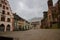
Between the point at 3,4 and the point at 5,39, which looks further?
the point at 3,4

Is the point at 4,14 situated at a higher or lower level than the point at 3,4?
lower

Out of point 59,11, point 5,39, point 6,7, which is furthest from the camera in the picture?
point 6,7

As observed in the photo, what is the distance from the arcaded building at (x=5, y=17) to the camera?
45.1 feet

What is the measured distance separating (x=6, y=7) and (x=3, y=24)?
2.26 metres

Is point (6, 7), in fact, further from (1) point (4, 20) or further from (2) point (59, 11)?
(2) point (59, 11)

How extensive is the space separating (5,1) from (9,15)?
81.7 inches

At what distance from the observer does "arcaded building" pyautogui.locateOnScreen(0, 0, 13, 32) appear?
45.1ft

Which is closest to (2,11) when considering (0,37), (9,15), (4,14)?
(4,14)

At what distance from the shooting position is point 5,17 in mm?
14586

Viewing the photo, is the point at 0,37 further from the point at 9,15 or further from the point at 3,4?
the point at 9,15

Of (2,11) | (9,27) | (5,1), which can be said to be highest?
(5,1)

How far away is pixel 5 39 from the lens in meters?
1.50

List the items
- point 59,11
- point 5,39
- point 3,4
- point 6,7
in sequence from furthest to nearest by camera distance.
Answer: point 6,7
point 3,4
point 59,11
point 5,39

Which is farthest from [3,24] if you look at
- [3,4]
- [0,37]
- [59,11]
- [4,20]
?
[0,37]
